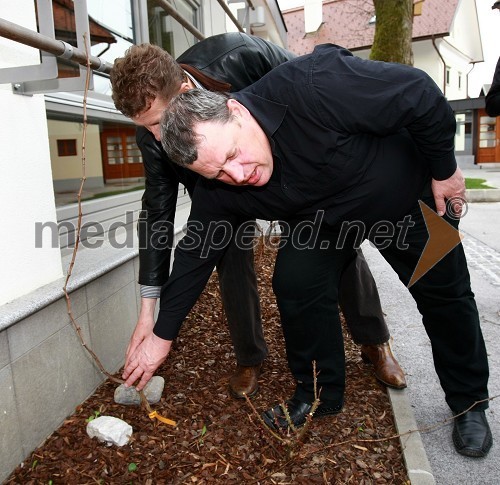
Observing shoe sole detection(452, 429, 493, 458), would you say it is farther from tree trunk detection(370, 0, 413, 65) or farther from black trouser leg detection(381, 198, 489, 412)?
tree trunk detection(370, 0, 413, 65)

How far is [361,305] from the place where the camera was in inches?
107

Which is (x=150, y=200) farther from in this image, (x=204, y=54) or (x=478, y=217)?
(x=478, y=217)

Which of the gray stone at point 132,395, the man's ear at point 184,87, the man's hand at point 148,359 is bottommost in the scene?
the gray stone at point 132,395

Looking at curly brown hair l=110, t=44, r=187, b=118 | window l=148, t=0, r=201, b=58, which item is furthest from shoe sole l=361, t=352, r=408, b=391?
window l=148, t=0, r=201, b=58

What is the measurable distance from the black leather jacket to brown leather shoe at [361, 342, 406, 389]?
114 centimetres

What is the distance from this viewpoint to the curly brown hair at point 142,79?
1.84 metres

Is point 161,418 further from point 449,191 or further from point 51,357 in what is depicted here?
point 449,191

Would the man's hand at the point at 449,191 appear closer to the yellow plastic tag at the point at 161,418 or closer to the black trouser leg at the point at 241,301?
the black trouser leg at the point at 241,301

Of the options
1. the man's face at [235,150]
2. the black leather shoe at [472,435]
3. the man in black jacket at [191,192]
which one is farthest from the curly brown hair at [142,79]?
the black leather shoe at [472,435]

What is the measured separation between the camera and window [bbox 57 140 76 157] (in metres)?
3.36

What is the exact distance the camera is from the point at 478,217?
9078 millimetres

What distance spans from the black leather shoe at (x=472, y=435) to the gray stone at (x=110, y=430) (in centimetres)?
134

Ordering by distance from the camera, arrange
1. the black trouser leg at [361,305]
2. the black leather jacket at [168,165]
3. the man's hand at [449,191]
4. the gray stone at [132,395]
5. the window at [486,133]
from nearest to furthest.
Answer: the man's hand at [449,191], the black leather jacket at [168,165], the gray stone at [132,395], the black trouser leg at [361,305], the window at [486,133]

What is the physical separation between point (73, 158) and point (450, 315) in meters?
2.53
